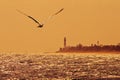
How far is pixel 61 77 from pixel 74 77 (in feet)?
9.26

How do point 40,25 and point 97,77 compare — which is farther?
point 97,77

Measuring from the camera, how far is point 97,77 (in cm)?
13712

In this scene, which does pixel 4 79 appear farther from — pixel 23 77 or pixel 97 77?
pixel 97 77

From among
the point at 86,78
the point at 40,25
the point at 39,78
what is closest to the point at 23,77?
the point at 39,78

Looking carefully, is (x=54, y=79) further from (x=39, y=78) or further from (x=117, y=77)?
(x=117, y=77)

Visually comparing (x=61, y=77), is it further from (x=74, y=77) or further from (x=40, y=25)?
(x=40, y=25)

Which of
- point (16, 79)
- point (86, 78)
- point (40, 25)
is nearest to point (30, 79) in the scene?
point (16, 79)

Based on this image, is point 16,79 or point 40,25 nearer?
point 40,25

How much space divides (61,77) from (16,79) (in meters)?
10.6

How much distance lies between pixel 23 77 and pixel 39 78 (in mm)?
4488

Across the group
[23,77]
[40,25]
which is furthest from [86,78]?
[40,25]

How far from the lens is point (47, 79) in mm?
131250

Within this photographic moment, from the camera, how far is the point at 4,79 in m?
133

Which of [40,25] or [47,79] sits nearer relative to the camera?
[40,25]
